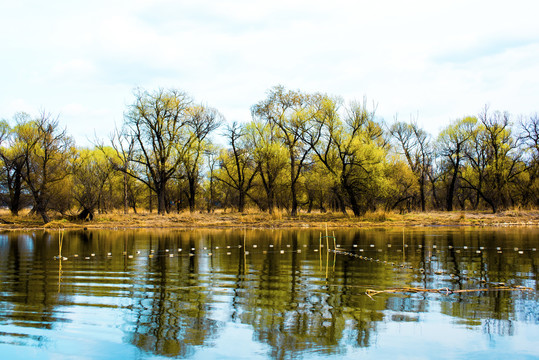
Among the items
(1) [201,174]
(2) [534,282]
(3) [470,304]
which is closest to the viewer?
(3) [470,304]

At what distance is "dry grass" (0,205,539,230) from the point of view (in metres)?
40.9

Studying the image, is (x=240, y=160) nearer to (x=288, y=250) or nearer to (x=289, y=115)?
(x=289, y=115)

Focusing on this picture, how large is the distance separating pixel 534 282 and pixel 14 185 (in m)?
50.2

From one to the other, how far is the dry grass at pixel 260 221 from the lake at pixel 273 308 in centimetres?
2289

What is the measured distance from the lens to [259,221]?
144 ft

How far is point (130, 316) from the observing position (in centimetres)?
942

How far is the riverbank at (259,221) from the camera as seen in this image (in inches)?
1603

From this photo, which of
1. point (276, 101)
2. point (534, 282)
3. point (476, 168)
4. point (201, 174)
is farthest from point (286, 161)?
point (534, 282)

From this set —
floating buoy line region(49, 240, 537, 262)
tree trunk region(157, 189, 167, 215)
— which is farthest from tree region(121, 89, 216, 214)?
floating buoy line region(49, 240, 537, 262)

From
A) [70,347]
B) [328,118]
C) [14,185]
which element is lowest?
[70,347]

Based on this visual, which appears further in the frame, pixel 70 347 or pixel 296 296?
pixel 296 296

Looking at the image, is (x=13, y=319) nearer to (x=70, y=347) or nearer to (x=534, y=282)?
(x=70, y=347)

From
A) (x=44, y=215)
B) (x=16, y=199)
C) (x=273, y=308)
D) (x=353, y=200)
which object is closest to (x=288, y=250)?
(x=273, y=308)

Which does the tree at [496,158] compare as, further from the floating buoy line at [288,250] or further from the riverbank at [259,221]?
the floating buoy line at [288,250]
